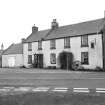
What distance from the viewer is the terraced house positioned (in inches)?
1232

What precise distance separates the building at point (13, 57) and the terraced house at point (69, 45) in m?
3.68

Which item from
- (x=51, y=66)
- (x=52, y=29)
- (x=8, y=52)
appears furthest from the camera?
(x=8, y=52)

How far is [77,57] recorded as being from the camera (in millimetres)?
33938

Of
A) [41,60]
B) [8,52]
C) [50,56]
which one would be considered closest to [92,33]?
[50,56]

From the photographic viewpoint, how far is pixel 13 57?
52.1 m

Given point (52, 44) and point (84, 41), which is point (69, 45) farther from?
point (52, 44)

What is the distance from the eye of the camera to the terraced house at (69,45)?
3128cm

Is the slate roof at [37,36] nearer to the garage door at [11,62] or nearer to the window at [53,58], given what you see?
the window at [53,58]

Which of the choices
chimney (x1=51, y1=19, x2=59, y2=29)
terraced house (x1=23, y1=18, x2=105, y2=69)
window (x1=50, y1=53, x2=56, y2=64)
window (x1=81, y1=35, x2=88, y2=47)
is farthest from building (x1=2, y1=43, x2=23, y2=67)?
window (x1=81, y1=35, x2=88, y2=47)

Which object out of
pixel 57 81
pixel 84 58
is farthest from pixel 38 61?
pixel 57 81

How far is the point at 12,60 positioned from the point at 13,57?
923 mm

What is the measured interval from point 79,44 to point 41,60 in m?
10.6

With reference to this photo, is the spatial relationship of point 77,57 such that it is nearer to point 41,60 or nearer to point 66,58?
point 66,58

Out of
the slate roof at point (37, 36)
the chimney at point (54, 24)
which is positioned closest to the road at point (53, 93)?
the slate roof at point (37, 36)
